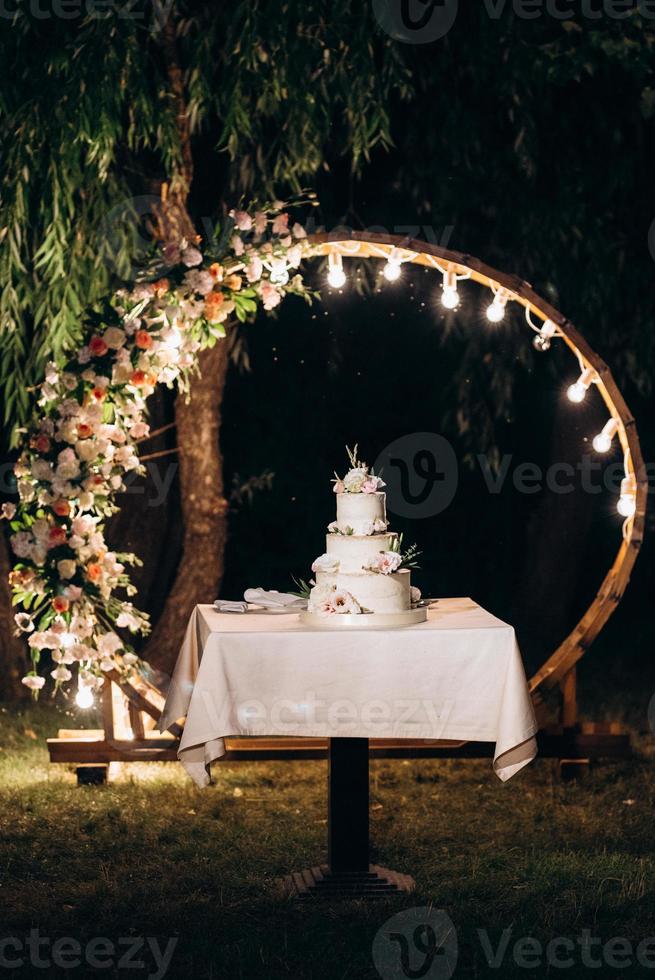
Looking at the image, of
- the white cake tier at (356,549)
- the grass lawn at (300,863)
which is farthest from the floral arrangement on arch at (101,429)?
the white cake tier at (356,549)

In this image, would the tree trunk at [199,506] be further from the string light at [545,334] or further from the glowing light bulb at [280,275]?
the string light at [545,334]

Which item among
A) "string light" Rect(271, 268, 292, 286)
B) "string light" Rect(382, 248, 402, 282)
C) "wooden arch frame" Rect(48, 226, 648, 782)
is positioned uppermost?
"string light" Rect(382, 248, 402, 282)

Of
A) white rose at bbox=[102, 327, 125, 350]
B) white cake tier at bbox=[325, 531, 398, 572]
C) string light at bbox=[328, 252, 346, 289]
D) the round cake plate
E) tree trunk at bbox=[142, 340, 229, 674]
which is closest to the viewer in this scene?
the round cake plate

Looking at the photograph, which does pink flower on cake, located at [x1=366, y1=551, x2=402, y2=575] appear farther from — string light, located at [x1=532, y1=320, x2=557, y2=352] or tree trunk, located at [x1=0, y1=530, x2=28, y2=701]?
tree trunk, located at [x1=0, y1=530, x2=28, y2=701]

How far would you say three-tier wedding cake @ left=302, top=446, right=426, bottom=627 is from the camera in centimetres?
490

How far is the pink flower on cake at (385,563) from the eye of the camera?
4.95 m

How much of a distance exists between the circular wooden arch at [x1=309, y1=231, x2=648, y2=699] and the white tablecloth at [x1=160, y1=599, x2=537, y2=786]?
1.62 meters

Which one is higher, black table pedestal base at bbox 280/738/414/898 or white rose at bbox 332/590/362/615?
white rose at bbox 332/590/362/615

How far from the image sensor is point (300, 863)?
17.5 feet

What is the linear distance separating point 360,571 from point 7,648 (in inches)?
172

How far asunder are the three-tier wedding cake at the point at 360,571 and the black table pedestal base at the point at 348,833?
454 millimetres

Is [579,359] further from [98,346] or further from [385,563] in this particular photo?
[98,346]

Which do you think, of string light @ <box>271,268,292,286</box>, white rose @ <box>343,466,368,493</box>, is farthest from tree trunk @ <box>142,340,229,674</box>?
white rose @ <box>343,466,368,493</box>

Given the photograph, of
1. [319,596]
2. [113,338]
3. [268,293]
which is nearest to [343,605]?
[319,596]
